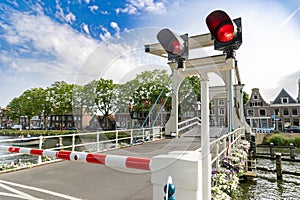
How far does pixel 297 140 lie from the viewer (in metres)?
19.1

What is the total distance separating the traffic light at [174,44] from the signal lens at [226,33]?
0.29m

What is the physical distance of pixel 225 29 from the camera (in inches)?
55.9

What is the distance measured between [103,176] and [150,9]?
3.01 meters

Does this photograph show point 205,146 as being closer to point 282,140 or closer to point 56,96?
point 282,140

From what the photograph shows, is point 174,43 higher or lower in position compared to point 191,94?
higher

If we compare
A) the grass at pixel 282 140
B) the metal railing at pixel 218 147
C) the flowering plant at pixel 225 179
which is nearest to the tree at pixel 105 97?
the metal railing at pixel 218 147

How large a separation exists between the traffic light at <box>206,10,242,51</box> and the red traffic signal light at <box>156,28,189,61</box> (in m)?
0.25

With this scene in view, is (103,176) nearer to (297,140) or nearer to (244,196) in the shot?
(244,196)

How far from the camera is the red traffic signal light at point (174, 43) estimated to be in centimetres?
161

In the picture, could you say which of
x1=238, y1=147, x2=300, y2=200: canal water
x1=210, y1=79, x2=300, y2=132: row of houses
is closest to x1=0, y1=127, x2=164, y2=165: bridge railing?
x1=238, y1=147, x2=300, y2=200: canal water

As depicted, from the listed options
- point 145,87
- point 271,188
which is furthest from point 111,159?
point 271,188

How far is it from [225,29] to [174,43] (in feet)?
1.28

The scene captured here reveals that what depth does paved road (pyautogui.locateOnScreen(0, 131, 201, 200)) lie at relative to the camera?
2879mm

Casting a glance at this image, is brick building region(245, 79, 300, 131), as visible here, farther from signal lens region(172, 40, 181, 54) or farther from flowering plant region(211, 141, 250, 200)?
signal lens region(172, 40, 181, 54)
